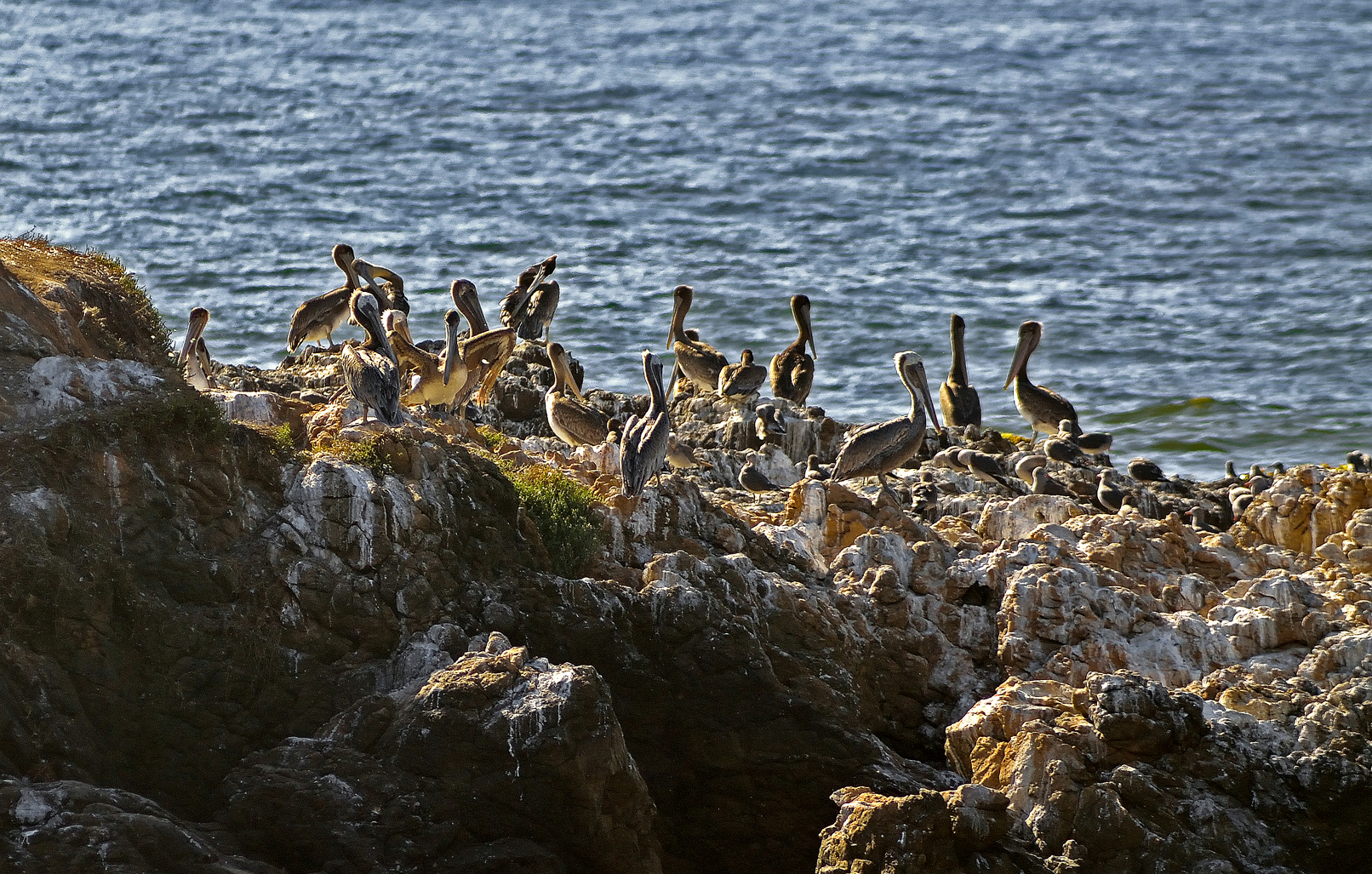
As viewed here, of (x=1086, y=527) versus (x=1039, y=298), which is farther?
(x=1039, y=298)

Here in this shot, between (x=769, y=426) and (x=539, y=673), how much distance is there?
26.0 feet

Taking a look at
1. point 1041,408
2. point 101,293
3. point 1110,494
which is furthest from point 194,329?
point 1041,408

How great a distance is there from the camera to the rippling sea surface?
23.5 metres

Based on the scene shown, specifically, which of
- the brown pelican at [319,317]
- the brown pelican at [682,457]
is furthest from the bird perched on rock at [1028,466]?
the brown pelican at [319,317]

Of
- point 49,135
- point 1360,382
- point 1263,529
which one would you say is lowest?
point 1360,382

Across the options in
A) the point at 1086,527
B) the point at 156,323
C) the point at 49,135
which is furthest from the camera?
the point at 49,135

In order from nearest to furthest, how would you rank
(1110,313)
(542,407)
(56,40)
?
(542,407)
(1110,313)
(56,40)

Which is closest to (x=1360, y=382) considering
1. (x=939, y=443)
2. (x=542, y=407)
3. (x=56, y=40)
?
(x=939, y=443)

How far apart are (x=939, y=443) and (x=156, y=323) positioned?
27.0 ft

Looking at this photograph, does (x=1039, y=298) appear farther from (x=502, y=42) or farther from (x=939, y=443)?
(x=502, y=42)

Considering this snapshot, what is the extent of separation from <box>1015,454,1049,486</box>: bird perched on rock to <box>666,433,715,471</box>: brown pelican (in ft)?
9.25

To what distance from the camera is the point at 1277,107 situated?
3953 centimetres

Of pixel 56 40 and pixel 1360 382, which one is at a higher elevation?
pixel 56 40

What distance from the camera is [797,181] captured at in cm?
3359
